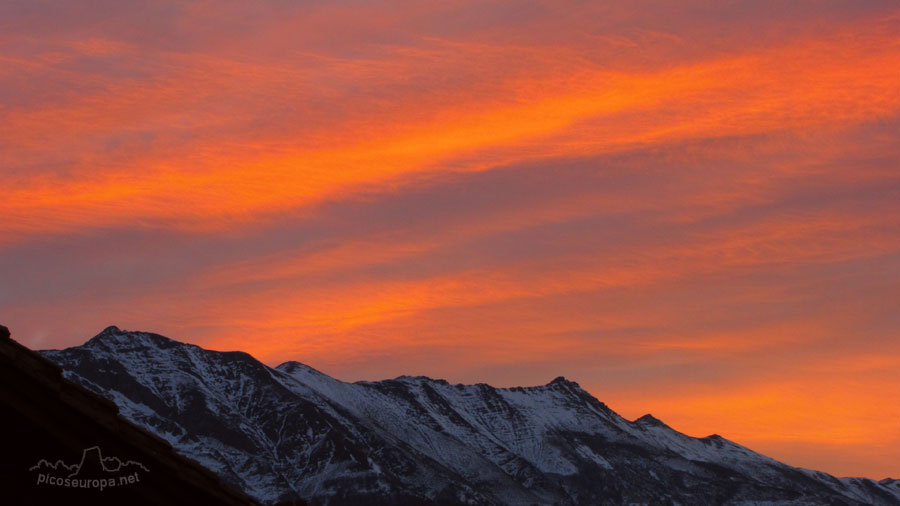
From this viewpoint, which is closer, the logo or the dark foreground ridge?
the dark foreground ridge

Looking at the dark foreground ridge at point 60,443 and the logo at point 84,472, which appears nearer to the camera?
the dark foreground ridge at point 60,443

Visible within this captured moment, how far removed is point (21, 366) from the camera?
1256 cm

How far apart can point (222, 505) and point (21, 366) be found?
10.1 ft

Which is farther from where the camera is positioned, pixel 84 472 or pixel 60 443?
pixel 60 443

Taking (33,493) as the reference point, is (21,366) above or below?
above

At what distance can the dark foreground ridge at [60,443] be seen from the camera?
12.8 meters

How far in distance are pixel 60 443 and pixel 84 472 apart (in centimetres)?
40

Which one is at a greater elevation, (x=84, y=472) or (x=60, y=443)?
(x=60, y=443)

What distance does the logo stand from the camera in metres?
13.0

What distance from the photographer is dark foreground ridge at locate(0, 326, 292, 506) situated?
12.8m

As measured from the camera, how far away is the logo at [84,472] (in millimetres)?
13008

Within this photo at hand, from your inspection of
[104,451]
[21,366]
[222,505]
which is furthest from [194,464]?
[21,366]

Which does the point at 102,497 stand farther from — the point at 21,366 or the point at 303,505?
the point at 303,505

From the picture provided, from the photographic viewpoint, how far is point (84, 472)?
13062mm
